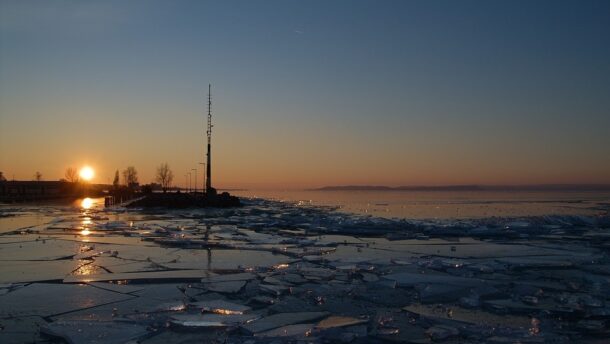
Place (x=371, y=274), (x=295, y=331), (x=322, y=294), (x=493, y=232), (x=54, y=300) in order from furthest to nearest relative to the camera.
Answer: (x=493, y=232), (x=371, y=274), (x=322, y=294), (x=54, y=300), (x=295, y=331)

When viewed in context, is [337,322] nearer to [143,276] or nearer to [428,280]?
[428,280]

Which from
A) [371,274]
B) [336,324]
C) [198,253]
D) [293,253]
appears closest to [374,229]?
[293,253]

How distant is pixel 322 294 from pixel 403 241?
26.0ft

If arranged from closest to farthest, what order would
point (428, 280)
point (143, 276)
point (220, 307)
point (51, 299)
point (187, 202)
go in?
point (220, 307) → point (51, 299) → point (428, 280) → point (143, 276) → point (187, 202)

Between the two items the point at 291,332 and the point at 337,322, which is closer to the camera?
the point at 291,332

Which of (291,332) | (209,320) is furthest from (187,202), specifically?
(291,332)

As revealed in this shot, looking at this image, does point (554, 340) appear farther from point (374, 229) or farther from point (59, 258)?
point (374, 229)

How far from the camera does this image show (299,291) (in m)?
7.65

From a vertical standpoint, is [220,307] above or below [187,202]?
below

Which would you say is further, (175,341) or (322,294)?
(322,294)

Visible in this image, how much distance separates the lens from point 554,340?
525cm

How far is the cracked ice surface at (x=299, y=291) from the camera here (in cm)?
552

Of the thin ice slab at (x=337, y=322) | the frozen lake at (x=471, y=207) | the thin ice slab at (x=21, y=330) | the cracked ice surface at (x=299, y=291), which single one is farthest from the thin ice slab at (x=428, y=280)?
the frozen lake at (x=471, y=207)

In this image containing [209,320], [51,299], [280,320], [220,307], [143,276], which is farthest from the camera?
[143,276]
